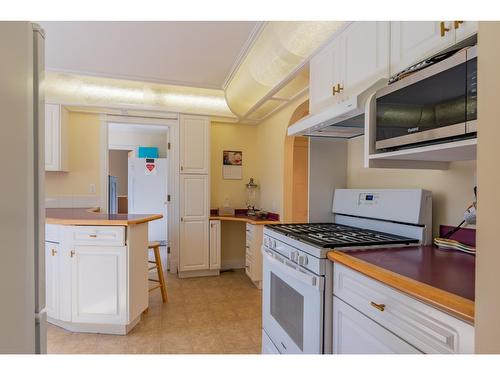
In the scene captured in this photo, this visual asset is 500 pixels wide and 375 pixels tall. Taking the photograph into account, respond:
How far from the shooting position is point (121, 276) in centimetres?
238

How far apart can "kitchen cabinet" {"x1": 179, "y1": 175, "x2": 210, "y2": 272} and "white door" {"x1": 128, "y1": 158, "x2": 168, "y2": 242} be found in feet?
7.25

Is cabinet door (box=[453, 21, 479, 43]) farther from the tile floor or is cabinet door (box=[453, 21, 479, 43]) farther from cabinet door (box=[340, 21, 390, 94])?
the tile floor

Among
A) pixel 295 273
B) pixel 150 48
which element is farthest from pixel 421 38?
pixel 150 48

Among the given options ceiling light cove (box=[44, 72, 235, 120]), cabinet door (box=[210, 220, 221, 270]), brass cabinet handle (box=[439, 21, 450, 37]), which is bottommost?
cabinet door (box=[210, 220, 221, 270])

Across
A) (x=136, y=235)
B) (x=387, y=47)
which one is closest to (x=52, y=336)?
Result: (x=136, y=235)

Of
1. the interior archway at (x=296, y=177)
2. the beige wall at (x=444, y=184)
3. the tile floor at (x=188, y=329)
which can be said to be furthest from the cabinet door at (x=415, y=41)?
the tile floor at (x=188, y=329)

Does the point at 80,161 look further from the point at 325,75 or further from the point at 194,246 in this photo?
the point at 325,75

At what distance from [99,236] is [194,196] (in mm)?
1651

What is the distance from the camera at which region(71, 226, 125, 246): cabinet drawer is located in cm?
235

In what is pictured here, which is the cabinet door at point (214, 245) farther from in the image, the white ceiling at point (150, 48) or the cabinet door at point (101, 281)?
the white ceiling at point (150, 48)

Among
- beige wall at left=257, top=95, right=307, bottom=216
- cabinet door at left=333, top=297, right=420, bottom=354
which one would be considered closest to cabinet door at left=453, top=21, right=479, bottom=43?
cabinet door at left=333, top=297, right=420, bottom=354

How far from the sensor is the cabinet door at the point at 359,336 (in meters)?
0.99

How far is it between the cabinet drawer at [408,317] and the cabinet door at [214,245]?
284 cm

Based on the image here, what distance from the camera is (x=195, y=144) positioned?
3926 mm
